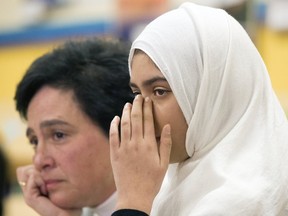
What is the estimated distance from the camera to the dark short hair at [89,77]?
7.19 feet

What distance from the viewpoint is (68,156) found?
7.05ft

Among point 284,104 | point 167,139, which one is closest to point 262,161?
point 167,139

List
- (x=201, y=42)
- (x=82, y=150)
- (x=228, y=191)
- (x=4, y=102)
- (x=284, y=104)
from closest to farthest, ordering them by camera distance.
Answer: (x=228, y=191) < (x=201, y=42) < (x=82, y=150) < (x=284, y=104) < (x=4, y=102)

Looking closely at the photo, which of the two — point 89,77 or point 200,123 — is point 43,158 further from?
point 200,123

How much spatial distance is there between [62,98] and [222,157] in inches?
31.5

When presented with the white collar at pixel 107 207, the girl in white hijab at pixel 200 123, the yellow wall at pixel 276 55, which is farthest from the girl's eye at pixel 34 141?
the yellow wall at pixel 276 55

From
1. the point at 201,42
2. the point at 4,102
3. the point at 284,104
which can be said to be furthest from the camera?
the point at 4,102

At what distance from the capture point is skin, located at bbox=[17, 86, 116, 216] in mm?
2150

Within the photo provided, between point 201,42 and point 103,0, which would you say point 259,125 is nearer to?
point 201,42

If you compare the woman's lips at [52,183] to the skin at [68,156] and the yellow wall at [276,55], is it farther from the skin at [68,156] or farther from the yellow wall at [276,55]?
the yellow wall at [276,55]

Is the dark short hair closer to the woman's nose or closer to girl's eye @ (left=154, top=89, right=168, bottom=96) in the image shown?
the woman's nose

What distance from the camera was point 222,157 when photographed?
154 centimetres

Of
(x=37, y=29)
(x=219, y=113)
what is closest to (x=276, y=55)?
(x=37, y=29)

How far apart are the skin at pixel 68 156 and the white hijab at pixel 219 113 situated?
58 centimetres
